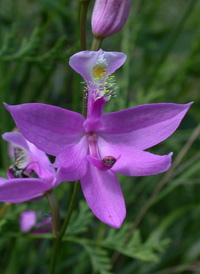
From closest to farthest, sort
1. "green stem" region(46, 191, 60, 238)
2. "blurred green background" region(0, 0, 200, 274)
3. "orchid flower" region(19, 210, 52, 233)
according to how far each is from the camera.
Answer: "green stem" region(46, 191, 60, 238) < "orchid flower" region(19, 210, 52, 233) < "blurred green background" region(0, 0, 200, 274)

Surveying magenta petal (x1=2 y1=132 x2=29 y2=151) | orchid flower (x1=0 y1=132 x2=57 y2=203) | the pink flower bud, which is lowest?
orchid flower (x1=0 y1=132 x2=57 y2=203)

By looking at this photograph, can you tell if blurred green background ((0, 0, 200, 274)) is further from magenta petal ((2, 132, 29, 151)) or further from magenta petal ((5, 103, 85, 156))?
magenta petal ((5, 103, 85, 156))

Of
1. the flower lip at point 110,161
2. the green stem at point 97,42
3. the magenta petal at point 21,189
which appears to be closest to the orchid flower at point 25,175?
the magenta petal at point 21,189

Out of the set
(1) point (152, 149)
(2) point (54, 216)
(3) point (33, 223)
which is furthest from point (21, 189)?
(1) point (152, 149)

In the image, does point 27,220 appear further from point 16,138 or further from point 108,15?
point 108,15

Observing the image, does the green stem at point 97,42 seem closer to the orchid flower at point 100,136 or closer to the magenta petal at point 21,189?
the orchid flower at point 100,136

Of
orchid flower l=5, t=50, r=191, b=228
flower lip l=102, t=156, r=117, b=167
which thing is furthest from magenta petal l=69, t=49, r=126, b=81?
flower lip l=102, t=156, r=117, b=167
